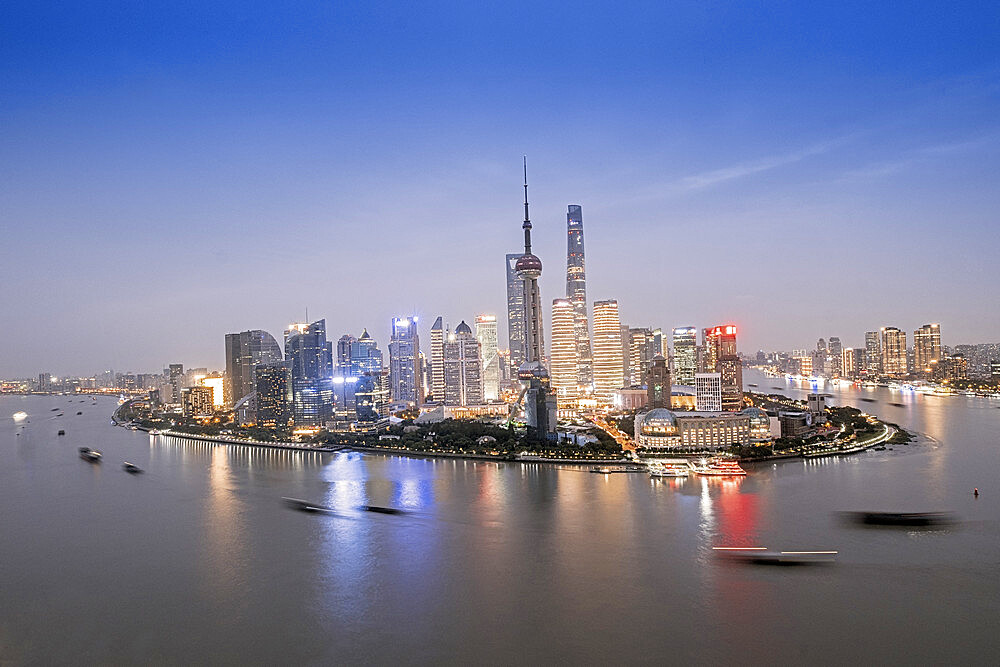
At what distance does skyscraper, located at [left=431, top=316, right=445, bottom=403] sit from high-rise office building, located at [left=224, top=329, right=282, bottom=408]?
8402mm

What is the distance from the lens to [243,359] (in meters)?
32.6

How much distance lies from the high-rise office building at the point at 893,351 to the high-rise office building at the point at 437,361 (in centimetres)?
2876

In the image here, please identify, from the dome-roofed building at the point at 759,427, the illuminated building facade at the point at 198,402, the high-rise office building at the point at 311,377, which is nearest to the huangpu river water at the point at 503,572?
A: the dome-roofed building at the point at 759,427

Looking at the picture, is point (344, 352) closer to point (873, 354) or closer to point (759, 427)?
point (759, 427)

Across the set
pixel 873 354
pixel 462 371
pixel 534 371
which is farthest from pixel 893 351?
pixel 534 371

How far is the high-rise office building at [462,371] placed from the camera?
3039 cm

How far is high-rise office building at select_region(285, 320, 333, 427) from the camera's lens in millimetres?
22953

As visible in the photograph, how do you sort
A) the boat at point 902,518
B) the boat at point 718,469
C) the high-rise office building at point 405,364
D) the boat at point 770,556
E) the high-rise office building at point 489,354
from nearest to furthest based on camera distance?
the boat at point 770,556
the boat at point 902,518
the boat at point 718,469
the high-rise office building at point 405,364
the high-rise office building at point 489,354

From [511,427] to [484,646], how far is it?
13318mm

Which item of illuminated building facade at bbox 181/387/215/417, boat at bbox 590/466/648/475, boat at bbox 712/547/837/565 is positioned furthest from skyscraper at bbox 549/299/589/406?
boat at bbox 712/547/837/565

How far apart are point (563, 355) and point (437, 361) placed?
26.8 feet

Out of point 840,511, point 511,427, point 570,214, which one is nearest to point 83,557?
point 840,511

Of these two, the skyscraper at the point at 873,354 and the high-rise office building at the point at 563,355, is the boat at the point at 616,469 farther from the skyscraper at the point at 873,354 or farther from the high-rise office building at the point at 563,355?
the skyscraper at the point at 873,354

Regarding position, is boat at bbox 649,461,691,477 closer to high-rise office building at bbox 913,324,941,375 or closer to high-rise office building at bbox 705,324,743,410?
high-rise office building at bbox 705,324,743,410
